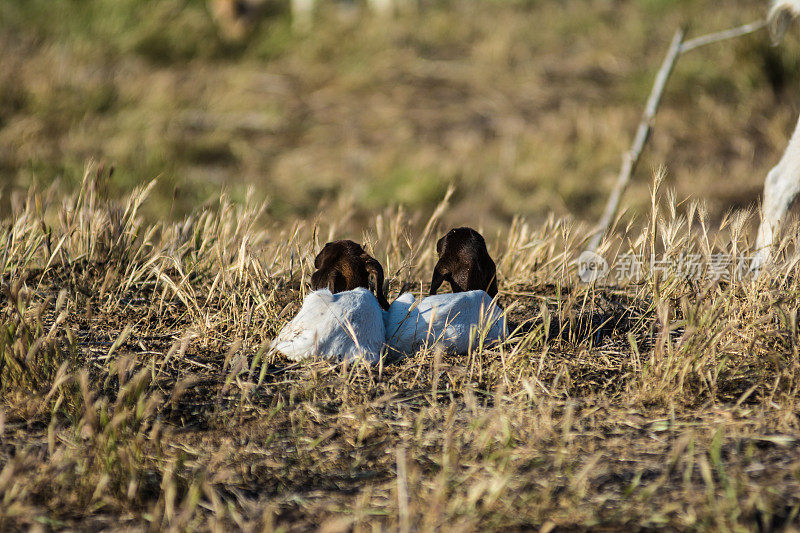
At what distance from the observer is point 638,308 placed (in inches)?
114

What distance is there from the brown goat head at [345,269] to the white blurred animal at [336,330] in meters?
0.15

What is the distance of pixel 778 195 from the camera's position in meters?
2.82

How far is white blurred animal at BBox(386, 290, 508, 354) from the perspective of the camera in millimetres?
2523

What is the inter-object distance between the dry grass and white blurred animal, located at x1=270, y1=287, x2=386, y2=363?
0.17 ft

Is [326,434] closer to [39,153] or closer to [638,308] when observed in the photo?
[638,308]

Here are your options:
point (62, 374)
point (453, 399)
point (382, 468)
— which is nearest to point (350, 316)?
point (453, 399)

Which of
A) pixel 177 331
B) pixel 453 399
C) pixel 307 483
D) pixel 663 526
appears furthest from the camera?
pixel 177 331

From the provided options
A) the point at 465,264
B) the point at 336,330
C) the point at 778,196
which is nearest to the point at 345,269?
the point at 336,330

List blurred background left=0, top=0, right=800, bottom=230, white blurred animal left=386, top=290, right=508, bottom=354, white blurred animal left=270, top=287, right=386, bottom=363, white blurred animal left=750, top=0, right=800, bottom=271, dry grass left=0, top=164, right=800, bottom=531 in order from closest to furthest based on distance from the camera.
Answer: dry grass left=0, top=164, right=800, bottom=531, white blurred animal left=270, top=287, right=386, bottom=363, white blurred animal left=386, top=290, right=508, bottom=354, white blurred animal left=750, top=0, right=800, bottom=271, blurred background left=0, top=0, right=800, bottom=230

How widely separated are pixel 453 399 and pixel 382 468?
0.34 meters

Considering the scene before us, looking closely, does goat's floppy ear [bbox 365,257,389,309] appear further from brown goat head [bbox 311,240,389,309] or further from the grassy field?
the grassy field

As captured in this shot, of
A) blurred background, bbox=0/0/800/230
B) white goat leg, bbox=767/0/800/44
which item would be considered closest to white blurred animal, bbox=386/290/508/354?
white goat leg, bbox=767/0/800/44

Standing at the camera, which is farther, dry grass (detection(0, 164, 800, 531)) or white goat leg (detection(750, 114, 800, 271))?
white goat leg (detection(750, 114, 800, 271))

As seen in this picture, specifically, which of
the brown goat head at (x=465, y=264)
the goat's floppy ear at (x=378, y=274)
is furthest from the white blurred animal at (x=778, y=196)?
the goat's floppy ear at (x=378, y=274)
